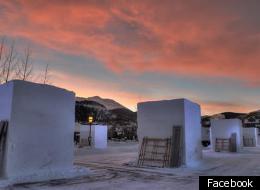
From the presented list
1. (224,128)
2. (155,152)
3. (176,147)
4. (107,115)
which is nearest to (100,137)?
(224,128)

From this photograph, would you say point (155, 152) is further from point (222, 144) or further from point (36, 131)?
point (222, 144)

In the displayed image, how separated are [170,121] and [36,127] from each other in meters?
7.83

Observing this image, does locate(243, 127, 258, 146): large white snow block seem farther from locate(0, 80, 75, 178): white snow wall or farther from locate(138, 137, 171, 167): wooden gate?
locate(0, 80, 75, 178): white snow wall

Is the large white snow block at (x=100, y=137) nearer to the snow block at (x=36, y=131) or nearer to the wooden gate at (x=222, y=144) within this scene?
the wooden gate at (x=222, y=144)

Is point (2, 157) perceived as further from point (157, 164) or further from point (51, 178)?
point (157, 164)

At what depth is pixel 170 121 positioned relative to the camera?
1717 cm

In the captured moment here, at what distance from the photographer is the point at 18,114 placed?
37.8 ft

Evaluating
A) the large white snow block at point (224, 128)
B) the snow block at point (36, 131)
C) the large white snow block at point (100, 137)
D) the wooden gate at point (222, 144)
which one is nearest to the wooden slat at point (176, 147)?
the snow block at point (36, 131)

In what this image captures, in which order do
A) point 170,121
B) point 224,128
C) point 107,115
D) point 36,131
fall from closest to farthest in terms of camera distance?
point 36,131 < point 170,121 < point 224,128 < point 107,115

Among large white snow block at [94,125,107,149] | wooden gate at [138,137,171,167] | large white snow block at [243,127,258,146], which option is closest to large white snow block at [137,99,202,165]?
wooden gate at [138,137,171,167]

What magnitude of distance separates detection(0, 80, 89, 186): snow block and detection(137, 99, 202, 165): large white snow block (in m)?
5.53

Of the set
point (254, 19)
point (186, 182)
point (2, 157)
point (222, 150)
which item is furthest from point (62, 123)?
point (222, 150)

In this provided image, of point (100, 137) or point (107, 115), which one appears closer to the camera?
point (100, 137)

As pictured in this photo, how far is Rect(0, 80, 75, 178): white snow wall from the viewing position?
11.4m
